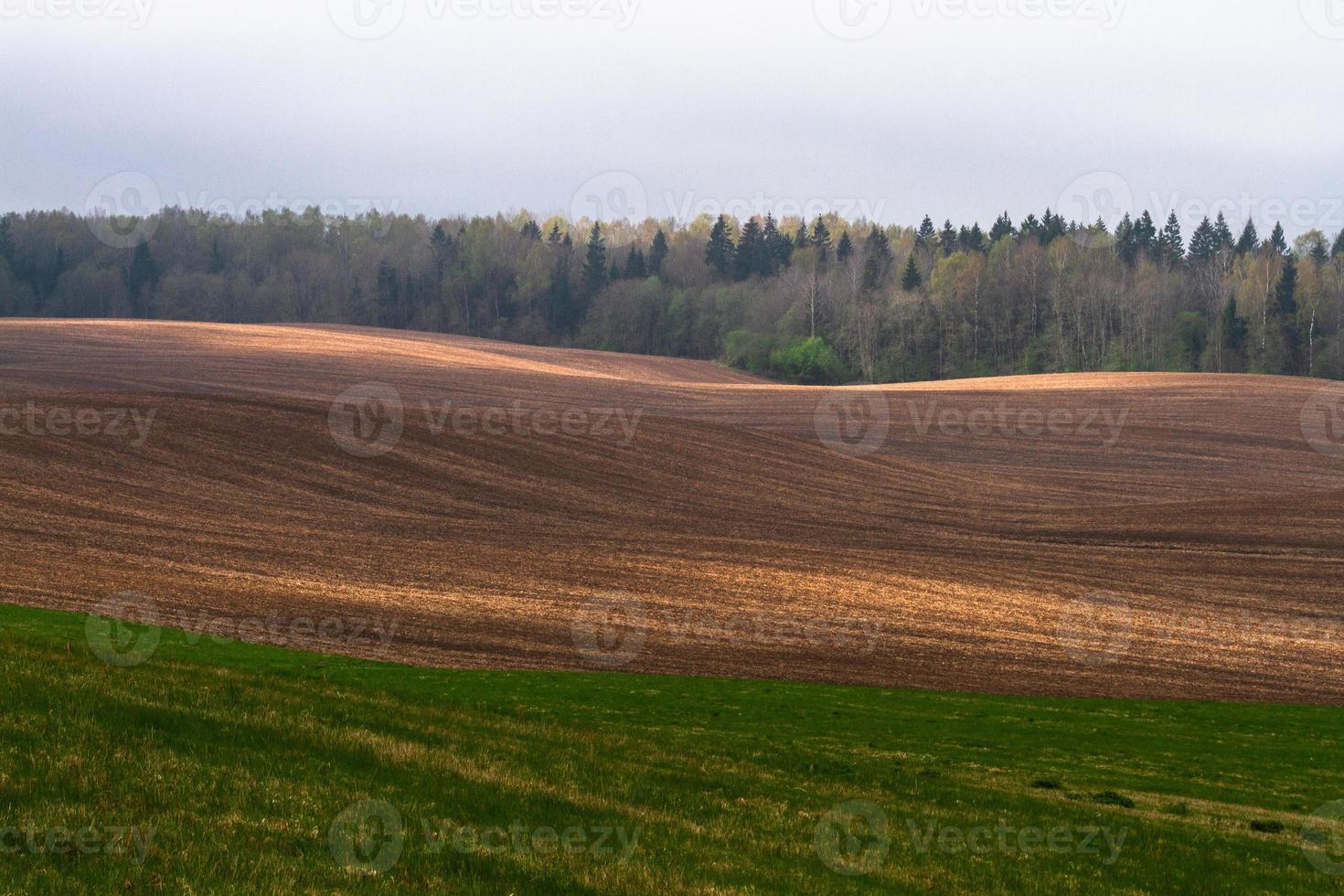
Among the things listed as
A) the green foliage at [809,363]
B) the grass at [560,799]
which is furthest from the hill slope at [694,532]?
the green foliage at [809,363]

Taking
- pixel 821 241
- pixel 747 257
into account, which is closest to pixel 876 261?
pixel 747 257

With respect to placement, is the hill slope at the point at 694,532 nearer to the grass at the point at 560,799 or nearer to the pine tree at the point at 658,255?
the grass at the point at 560,799

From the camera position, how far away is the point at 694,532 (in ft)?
132

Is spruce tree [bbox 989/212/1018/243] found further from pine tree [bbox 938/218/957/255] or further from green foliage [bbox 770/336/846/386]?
green foliage [bbox 770/336/846/386]

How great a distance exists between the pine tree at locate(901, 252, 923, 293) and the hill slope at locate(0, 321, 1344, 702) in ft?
203

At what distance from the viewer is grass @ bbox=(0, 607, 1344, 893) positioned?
335 inches

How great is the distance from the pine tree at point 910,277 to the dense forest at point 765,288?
0.90 ft

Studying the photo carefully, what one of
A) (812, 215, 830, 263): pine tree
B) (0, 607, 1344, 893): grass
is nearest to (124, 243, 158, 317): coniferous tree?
(812, 215, 830, 263): pine tree

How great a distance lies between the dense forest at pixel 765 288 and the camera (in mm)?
121188

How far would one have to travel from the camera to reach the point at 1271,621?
33188 mm

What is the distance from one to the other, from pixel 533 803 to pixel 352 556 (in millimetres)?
23788

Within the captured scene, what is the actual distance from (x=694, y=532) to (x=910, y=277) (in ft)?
324

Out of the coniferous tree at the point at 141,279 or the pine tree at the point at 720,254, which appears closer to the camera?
the coniferous tree at the point at 141,279

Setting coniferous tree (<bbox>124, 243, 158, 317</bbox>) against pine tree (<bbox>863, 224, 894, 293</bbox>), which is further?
coniferous tree (<bbox>124, 243, 158, 317</bbox>)
